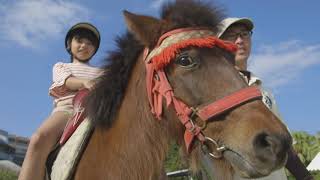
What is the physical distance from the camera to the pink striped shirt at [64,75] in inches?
199

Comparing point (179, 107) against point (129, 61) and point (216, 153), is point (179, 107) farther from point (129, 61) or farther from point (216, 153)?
point (129, 61)

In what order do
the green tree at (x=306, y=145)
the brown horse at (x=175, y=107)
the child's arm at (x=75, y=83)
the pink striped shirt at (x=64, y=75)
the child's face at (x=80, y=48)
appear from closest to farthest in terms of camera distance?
the brown horse at (x=175, y=107) < the child's arm at (x=75, y=83) < the pink striped shirt at (x=64, y=75) < the child's face at (x=80, y=48) < the green tree at (x=306, y=145)

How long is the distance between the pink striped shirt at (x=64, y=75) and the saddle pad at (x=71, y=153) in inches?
33.4

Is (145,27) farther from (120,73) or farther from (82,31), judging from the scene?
(82,31)

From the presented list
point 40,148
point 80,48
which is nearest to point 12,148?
point 80,48

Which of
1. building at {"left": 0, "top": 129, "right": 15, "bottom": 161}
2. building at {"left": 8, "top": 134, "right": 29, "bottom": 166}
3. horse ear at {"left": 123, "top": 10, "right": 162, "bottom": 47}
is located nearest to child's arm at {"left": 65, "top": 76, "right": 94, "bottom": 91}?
horse ear at {"left": 123, "top": 10, "right": 162, "bottom": 47}

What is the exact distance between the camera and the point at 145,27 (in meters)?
3.90

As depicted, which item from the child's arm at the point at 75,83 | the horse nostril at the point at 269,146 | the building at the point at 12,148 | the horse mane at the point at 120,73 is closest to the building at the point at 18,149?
the building at the point at 12,148

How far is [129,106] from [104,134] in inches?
13.9

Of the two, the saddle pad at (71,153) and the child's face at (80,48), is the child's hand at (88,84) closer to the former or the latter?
the saddle pad at (71,153)

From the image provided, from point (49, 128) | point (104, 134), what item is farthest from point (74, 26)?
point (104, 134)

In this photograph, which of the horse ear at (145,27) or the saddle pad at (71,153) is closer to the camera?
the horse ear at (145,27)

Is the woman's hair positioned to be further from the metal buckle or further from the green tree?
the green tree

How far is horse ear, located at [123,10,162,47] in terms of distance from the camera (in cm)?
382
